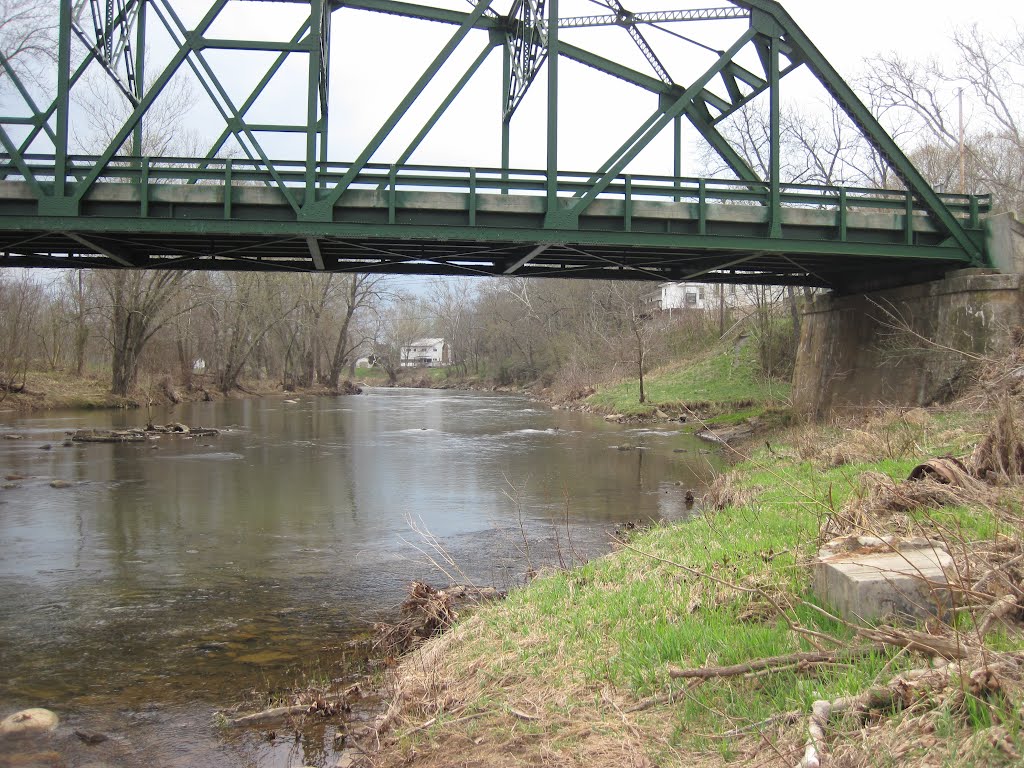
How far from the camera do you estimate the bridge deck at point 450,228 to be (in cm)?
1730

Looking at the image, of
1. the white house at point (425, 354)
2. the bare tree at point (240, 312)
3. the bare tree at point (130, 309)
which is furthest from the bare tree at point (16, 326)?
the white house at point (425, 354)

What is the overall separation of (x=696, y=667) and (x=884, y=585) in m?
1.22

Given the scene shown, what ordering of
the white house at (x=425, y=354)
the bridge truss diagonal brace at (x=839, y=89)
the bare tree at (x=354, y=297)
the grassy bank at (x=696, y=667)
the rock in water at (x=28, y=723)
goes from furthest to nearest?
the white house at (x=425, y=354)
the bare tree at (x=354, y=297)
the bridge truss diagonal brace at (x=839, y=89)
the rock in water at (x=28, y=723)
the grassy bank at (x=696, y=667)

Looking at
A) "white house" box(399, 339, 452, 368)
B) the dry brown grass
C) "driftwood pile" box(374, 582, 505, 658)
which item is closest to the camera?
the dry brown grass

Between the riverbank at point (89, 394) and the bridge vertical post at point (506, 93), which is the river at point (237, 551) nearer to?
the bridge vertical post at point (506, 93)

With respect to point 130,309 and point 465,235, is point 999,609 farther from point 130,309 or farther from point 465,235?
point 130,309

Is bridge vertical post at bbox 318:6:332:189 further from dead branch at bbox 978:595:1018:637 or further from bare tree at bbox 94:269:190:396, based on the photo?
bare tree at bbox 94:269:190:396

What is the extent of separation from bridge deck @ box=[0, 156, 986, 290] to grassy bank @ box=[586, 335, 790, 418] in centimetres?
1013

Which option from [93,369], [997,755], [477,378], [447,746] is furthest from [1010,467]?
[477,378]

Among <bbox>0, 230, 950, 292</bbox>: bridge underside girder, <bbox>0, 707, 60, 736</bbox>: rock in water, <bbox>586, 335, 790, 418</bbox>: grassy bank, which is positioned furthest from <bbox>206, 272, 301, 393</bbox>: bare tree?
<bbox>0, 707, 60, 736</bbox>: rock in water

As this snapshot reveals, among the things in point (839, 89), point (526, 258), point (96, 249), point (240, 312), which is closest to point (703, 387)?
point (839, 89)

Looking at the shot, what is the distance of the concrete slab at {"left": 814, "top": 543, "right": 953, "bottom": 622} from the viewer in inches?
178

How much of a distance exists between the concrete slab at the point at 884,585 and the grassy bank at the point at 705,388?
25.2 metres

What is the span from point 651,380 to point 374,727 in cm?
4159
